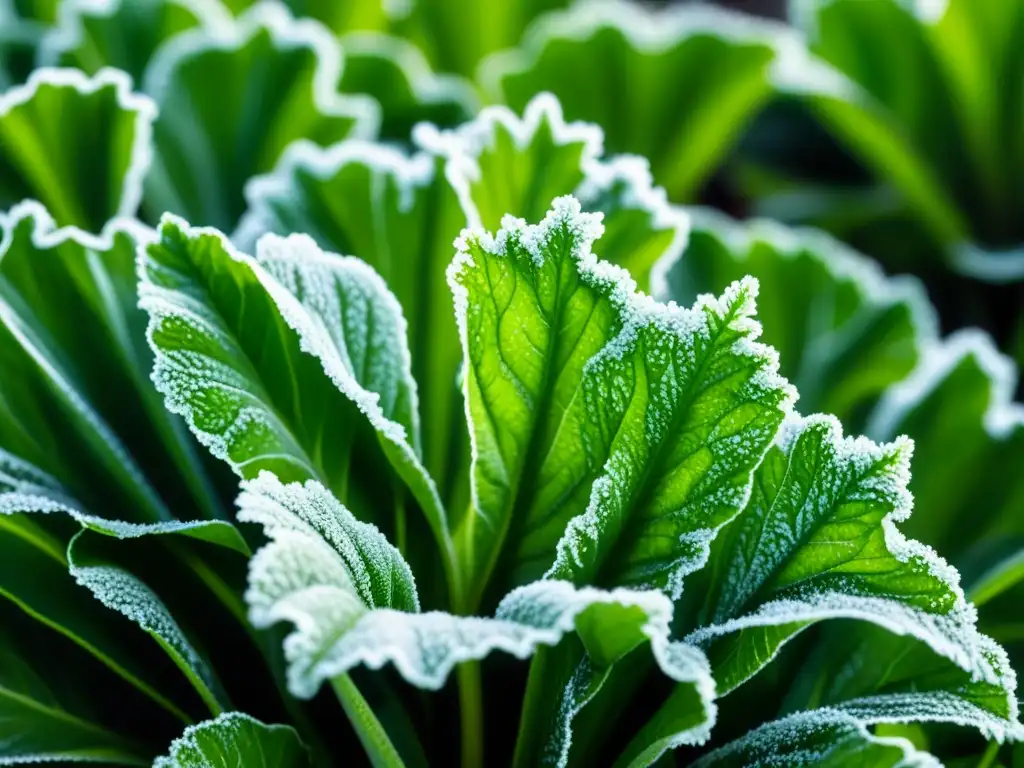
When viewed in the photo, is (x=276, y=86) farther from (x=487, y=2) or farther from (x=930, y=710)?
(x=930, y=710)

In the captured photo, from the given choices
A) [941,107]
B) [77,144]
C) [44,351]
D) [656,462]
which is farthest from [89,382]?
[941,107]

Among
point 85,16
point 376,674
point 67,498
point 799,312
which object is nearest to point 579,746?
point 376,674

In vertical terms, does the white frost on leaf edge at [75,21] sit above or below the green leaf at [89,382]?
above

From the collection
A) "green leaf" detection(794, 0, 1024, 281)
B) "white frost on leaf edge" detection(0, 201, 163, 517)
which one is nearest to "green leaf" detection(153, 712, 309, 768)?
"white frost on leaf edge" detection(0, 201, 163, 517)

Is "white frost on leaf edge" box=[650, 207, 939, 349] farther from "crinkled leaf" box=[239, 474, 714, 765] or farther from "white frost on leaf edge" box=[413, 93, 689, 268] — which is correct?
"crinkled leaf" box=[239, 474, 714, 765]

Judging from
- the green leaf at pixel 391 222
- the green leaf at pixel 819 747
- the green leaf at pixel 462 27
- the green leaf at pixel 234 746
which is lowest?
the green leaf at pixel 234 746

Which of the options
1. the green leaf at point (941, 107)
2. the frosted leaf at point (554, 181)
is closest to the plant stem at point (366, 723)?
the frosted leaf at point (554, 181)

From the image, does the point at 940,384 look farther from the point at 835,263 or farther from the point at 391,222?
the point at 391,222

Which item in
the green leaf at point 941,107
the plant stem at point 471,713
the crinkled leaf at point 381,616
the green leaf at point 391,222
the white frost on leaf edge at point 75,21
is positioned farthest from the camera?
the green leaf at point 941,107

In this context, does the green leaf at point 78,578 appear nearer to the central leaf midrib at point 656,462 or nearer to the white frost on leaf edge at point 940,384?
the central leaf midrib at point 656,462
